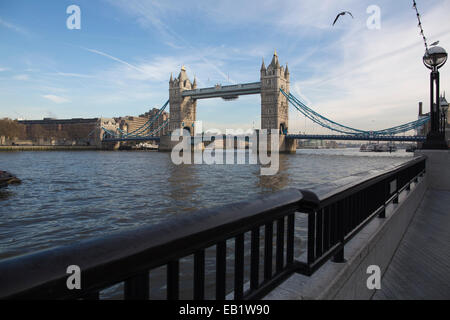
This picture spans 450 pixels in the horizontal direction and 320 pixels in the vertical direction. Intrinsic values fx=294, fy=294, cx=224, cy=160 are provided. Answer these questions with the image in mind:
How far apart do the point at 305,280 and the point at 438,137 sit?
8.81 meters

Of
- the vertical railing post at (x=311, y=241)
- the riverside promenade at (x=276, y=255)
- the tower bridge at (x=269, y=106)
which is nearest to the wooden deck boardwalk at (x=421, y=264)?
the riverside promenade at (x=276, y=255)

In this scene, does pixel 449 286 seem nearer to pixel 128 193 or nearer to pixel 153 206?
pixel 153 206

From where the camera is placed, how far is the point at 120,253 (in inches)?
27.9

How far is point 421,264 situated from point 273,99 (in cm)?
6087

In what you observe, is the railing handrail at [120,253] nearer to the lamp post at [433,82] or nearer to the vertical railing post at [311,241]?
the vertical railing post at [311,241]

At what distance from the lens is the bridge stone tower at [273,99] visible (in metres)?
60.6

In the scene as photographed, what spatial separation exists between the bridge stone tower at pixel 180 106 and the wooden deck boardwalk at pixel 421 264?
70.6 m

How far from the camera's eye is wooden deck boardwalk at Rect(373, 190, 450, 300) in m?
2.37

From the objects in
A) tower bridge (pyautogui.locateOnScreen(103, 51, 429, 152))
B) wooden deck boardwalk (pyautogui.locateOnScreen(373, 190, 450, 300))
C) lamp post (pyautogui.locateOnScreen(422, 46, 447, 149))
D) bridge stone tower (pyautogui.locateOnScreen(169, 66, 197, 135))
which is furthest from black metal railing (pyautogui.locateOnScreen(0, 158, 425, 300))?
bridge stone tower (pyautogui.locateOnScreen(169, 66, 197, 135))

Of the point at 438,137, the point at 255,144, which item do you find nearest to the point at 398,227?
the point at 438,137

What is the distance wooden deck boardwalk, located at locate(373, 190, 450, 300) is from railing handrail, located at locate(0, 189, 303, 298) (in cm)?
191

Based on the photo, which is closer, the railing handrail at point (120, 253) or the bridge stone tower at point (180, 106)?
the railing handrail at point (120, 253)

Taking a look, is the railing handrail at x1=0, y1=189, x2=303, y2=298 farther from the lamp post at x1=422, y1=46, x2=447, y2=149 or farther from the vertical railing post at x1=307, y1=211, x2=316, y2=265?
the lamp post at x1=422, y1=46, x2=447, y2=149

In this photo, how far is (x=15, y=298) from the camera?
0.53m
